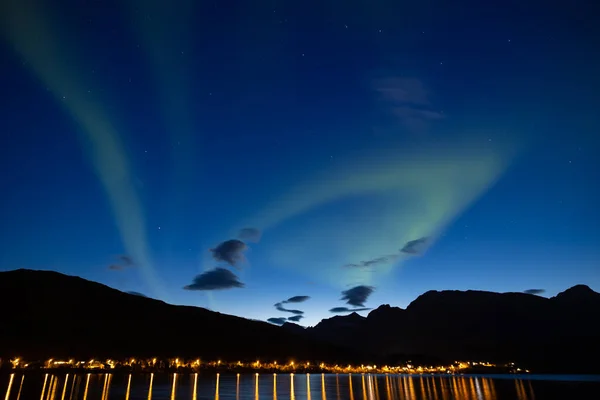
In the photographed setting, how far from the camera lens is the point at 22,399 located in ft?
165

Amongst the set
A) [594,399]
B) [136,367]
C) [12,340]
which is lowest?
[594,399]

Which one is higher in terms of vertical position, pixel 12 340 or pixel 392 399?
pixel 12 340

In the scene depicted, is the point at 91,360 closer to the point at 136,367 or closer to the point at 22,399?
the point at 136,367

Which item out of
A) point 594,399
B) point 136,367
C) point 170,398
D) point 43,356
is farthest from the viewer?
point 136,367

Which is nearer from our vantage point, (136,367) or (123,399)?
(123,399)

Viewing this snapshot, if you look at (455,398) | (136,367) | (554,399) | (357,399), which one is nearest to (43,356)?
(136,367)

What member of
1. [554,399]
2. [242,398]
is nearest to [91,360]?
[242,398]

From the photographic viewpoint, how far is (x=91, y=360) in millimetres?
195500

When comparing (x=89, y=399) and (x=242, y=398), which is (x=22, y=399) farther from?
(x=242, y=398)

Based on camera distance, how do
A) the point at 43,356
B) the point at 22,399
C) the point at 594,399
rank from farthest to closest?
the point at 43,356 → the point at 594,399 → the point at 22,399

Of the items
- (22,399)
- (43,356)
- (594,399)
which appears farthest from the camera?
(43,356)

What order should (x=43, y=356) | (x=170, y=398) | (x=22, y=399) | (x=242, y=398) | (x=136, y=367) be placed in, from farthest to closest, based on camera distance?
(x=136, y=367) < (x=43, y=356) < (x=242, y=398) < (x=170, y=398) < (x=22, y=399)

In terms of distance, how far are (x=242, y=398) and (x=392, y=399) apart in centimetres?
2391

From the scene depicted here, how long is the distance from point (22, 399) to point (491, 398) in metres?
70.7
